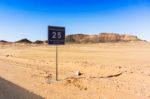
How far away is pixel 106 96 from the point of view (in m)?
11.8

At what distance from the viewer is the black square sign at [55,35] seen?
15.9m

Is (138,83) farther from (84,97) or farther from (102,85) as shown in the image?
(84,97)

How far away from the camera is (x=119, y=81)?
51.4 feet

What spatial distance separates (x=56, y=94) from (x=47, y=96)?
2.07ft

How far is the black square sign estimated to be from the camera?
15852 mm

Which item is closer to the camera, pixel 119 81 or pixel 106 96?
pixel 106 96

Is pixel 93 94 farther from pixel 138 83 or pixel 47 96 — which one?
pixel 138 83

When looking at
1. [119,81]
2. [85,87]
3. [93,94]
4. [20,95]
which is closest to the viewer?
[20,95]

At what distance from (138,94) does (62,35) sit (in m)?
5.93

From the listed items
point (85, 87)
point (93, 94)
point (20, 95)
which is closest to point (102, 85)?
point (85, 87)

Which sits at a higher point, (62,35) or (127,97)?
(62,35)

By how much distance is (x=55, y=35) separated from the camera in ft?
52.9

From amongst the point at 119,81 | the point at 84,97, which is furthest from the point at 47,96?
the point at 119,81

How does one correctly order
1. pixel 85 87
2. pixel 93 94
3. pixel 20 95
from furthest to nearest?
pixel 85 87 → pixel 93 94 → pixel 20 95
